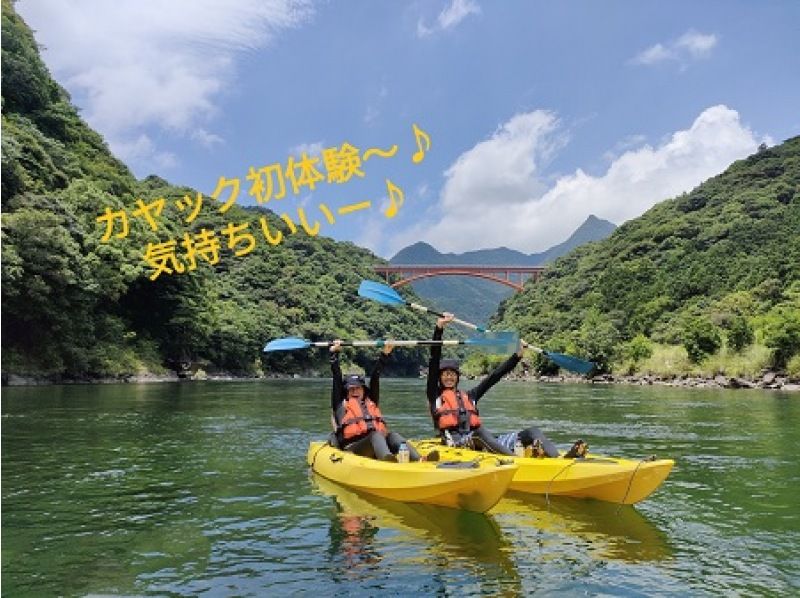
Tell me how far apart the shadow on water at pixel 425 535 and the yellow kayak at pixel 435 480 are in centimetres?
13

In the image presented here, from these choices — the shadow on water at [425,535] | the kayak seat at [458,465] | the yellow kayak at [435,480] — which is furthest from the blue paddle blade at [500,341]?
the shadow on water at [425,535]

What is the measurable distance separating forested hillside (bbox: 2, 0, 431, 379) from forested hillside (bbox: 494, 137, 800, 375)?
2454cm

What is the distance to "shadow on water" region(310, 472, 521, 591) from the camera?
555 cm

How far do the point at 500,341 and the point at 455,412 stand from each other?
1.33m

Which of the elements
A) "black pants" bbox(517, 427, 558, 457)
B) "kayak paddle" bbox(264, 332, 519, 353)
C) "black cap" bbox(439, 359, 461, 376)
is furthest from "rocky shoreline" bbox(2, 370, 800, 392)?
"black pants" bbox(517, 427, 558, 457)

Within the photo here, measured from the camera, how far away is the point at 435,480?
693 centimetres

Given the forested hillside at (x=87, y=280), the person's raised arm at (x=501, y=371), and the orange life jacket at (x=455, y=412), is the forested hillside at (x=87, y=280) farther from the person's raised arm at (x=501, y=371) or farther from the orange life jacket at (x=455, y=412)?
the orange life jacket at (x=455, y=412)

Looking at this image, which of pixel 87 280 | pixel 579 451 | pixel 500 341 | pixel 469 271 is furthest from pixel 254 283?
pixel 579 451

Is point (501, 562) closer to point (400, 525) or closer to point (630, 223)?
point (400, 525)

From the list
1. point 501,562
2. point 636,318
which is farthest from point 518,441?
point 636,318

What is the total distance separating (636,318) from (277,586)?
179 feet

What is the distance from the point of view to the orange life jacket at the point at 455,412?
906cm

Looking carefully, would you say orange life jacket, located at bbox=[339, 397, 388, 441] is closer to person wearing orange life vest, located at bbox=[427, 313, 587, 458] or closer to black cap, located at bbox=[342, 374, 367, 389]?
black cap, located at bbox=[342, 374, 367, 389]

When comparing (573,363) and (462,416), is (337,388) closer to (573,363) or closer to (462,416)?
(462,416)
